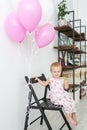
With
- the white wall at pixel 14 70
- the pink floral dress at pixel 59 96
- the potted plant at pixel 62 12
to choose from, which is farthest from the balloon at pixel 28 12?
the potted plant at pixel 62 12

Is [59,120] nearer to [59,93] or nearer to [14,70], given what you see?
[59,93]

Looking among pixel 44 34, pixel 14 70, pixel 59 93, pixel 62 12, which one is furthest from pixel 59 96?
pixel 62 12

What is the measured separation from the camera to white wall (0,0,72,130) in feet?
7.59

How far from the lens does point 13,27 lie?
224 centimetres

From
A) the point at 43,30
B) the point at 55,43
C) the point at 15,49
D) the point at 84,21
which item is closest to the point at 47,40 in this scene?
the point at 43,30

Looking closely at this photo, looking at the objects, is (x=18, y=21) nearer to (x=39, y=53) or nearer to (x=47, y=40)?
(x=47, y=40)

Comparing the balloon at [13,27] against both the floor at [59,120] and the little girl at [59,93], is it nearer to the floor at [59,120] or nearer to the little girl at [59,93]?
the little girl at [59,93]

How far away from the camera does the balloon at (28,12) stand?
2168 mm

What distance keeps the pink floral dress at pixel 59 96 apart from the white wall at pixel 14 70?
13.3 inches

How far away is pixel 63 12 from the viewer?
391 cm

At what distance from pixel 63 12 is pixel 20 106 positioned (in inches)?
75.8

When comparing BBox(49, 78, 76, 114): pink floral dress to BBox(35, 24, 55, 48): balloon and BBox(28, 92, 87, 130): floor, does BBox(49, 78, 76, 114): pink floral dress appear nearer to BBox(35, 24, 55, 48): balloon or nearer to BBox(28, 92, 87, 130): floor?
BBox(28, 92, 87, 130): floor

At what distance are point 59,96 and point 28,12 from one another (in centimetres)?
104

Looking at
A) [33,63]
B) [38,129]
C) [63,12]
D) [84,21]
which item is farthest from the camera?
[84,21]
